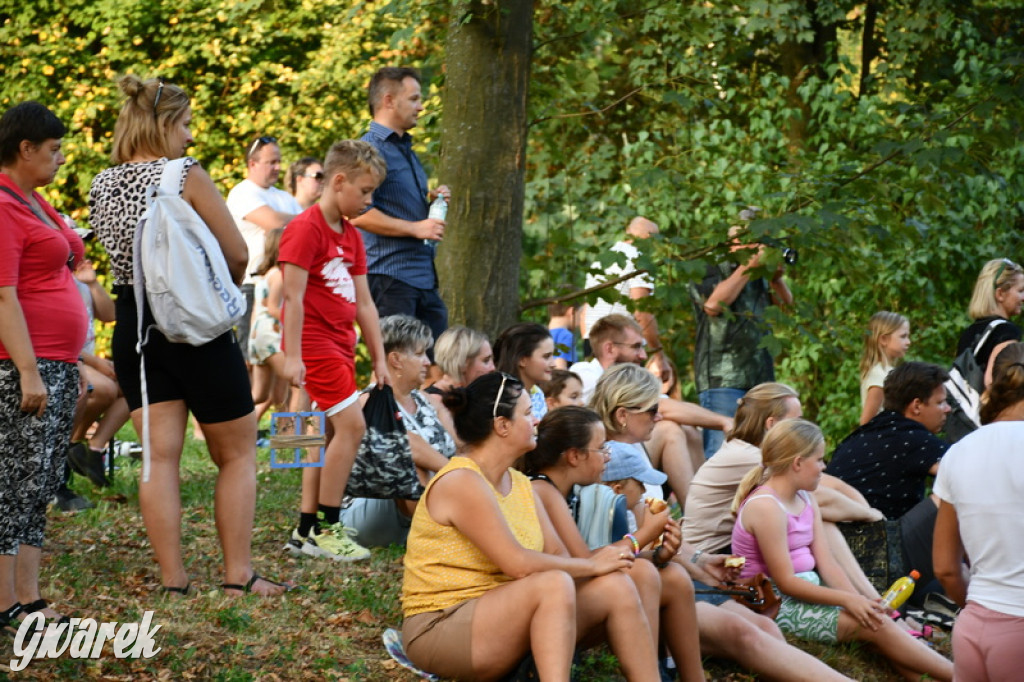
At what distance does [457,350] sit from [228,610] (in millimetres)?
2026

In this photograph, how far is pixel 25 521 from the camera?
4602 mm

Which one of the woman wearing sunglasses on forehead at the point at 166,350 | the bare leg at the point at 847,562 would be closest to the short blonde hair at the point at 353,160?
the woman wearing sunglasses on forehead at the point at 166,350

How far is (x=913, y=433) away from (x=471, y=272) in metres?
2.60

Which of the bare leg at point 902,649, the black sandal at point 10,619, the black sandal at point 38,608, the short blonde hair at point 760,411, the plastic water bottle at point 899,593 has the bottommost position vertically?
Result: the bare leg at point 902,649

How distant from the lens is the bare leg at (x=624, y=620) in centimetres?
453

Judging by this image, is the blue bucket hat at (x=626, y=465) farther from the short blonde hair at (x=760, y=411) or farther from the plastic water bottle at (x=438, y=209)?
the plastic water bottle at (x=438, y=209)

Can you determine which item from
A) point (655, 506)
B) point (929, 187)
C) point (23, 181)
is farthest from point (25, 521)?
point (929, 187)

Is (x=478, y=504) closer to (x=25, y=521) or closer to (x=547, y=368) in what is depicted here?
(x=25, y=521)

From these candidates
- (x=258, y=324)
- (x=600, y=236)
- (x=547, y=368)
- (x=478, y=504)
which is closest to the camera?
(x=478, y=504)

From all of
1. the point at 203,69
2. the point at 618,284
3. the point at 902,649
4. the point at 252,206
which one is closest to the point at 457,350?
the point at 618,284

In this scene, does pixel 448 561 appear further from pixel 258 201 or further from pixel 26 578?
pixel 258 201

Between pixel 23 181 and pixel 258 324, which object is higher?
pixel 23 181

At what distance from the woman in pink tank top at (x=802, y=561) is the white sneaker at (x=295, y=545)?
205 centimetres

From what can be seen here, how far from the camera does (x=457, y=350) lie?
6527mm
